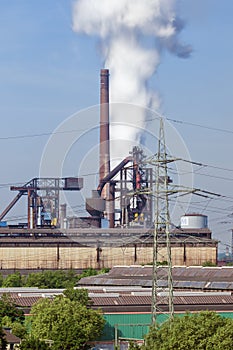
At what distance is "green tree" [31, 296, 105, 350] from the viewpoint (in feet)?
108

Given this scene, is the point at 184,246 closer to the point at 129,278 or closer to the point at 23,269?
the point at 23,269

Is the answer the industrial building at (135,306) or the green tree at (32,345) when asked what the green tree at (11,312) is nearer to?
the industrial building at (135,306)

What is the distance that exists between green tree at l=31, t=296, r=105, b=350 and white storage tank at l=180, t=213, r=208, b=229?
211 ft

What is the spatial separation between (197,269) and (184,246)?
Answer: 24.8 meters

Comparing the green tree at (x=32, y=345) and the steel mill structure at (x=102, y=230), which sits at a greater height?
the steel mill structure at (x=102, y=230)

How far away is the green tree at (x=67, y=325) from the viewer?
108 ft

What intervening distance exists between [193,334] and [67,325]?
27.6ft

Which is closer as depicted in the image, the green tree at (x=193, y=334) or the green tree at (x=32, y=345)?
the green tree at (x=193, y=334)

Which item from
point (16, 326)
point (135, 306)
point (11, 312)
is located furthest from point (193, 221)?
point (16, 326)

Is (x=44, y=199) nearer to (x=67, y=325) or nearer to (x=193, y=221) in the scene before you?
(x=193, y=221)

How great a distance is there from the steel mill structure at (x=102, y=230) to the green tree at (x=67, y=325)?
140ft

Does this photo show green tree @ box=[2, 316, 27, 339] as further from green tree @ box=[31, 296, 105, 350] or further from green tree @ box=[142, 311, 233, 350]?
green tree @ box=[142, 311, 233, 350]

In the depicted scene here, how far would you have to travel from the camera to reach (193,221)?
9975 centimetres

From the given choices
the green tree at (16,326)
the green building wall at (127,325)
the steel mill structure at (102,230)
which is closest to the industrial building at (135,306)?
the green building wall at (127,325)
